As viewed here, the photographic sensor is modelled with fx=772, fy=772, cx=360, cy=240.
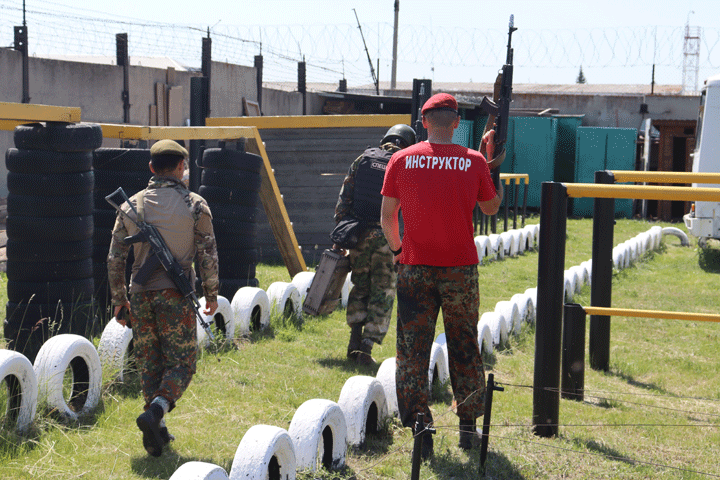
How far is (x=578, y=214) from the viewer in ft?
67.2

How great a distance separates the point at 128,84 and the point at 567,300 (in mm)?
9937

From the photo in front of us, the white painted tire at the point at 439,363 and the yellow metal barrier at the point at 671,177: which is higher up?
the yellow metal barrier at the point at 671,177

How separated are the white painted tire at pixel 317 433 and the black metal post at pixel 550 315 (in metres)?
1.14

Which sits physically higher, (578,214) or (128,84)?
(128,84)

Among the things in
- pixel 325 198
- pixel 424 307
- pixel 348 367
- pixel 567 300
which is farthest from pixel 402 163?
pixel 325 198

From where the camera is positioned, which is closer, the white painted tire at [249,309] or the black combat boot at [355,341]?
the black combat boot at [355,341]

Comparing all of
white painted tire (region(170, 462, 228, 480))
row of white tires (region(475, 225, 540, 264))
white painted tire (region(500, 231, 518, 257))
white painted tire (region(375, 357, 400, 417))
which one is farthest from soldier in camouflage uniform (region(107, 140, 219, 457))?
white painted tire (region(500, 231, 518, 257))

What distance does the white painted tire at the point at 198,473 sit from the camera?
→ 113 inches

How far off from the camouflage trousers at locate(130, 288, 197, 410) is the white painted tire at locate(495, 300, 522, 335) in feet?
10.4

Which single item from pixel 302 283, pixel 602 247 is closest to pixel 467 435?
pixel 602 247

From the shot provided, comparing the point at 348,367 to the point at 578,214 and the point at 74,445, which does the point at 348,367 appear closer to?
the point at 74,445

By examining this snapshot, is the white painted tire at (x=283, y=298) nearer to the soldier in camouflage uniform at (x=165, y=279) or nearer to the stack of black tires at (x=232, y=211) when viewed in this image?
the stack of black tires at (x=232, y=211)

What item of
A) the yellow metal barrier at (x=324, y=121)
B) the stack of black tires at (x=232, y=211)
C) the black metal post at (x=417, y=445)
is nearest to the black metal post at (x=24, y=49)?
the yellow metal barrier at (x=324, y=121)

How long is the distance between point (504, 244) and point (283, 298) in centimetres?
596
